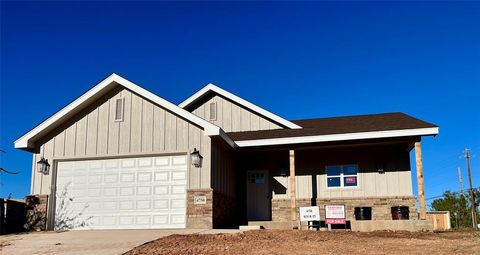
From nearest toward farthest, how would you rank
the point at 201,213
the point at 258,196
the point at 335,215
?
1. the point at 201,213
2. the point at 335,215
3. the point at 258,196

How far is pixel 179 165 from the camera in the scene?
14.4 meters

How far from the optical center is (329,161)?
17641mm

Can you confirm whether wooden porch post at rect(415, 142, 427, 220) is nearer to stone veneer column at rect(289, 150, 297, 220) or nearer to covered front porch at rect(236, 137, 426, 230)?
covered front porch at rect(236, 137, 426, 230)

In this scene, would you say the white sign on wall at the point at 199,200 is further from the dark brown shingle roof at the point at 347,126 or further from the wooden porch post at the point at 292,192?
the dark brown shingle roof at the point at 347,126

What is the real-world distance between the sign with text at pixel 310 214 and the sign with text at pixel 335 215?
1.00ft

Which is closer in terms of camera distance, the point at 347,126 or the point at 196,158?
the point at 196,158

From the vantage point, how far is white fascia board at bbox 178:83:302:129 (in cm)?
1817

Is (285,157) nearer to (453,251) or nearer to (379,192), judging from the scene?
(379,192)

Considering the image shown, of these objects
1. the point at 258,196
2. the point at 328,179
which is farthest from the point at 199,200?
the point at 328,179

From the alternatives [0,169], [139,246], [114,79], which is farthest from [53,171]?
[139,246]

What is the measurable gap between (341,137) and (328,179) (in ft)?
8.64

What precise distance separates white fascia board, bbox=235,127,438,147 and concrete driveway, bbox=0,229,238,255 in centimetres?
506

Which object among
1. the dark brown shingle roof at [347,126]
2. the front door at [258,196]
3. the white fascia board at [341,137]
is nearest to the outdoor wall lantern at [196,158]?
the white fascia board at [341,137]

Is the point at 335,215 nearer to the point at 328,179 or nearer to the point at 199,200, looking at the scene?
the point at 328,179
